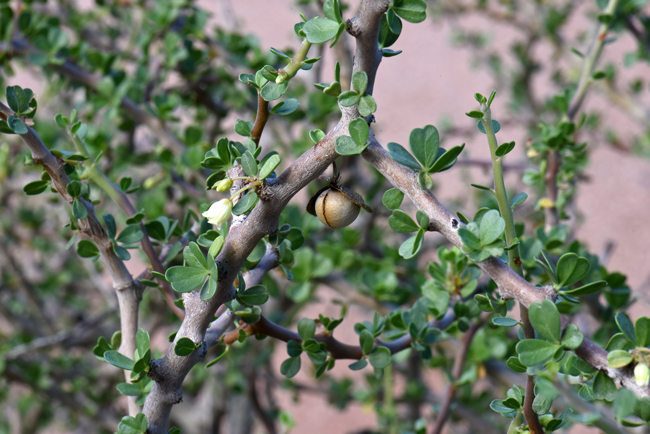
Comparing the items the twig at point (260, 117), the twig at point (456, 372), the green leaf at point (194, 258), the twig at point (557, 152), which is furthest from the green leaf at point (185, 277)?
the twig at point (557, 152)

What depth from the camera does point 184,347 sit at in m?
0.40

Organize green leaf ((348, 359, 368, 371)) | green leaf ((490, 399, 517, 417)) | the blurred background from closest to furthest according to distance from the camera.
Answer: green leaf ((490, 399, 517, 417))
green leaf ((348, 359, 368, 371))
the blurred background

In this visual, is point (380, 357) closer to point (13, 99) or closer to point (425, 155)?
point (425, 155)

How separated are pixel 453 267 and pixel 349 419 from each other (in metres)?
2.44

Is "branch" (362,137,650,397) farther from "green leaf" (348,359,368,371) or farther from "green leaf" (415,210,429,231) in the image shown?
"green leaf" (348,359,368,371)

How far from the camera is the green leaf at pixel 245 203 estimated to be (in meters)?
0.37

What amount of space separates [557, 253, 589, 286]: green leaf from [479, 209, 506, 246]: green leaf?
55 mm

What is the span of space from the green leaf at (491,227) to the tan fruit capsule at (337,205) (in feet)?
0.27

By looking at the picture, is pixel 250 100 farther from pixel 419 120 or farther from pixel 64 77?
pixel 419 120

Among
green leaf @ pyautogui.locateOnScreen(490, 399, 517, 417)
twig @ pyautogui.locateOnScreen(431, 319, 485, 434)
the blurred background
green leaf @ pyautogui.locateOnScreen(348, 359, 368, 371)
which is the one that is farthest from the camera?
the blurred background

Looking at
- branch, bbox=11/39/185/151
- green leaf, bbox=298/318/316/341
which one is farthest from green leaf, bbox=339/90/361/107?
branch, bbox=11/39/185/151

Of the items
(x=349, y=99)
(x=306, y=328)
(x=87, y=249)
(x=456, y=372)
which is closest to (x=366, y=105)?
(x=349, y=99)

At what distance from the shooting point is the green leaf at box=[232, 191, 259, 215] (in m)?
0.37

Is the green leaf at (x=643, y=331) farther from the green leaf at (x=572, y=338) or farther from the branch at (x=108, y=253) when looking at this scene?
the branch at (x=108, y=253)
